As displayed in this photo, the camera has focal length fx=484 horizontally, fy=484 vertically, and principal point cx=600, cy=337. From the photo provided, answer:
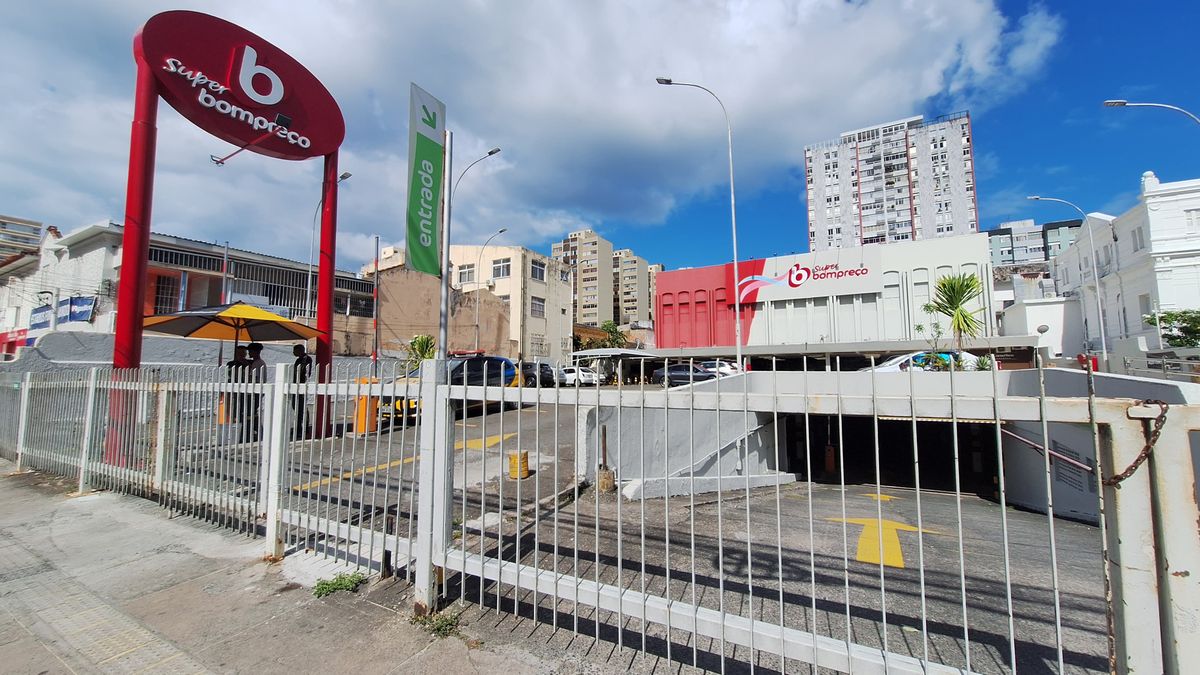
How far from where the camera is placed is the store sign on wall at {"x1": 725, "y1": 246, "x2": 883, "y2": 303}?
28.6 metres

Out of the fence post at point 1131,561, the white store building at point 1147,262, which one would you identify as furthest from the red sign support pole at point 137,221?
the white store building at point 1147,262

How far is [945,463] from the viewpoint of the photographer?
71.3 ft

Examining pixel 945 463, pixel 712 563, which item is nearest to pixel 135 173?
pixel 712 563

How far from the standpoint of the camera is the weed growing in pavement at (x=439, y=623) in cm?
309

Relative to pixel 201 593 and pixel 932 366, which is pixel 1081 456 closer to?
pixel 932 366

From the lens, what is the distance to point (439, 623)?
124 inches

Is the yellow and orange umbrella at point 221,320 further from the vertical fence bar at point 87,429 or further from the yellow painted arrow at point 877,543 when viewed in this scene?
the yellow painted arrow at point 877,543

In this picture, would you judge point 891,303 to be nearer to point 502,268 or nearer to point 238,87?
point 238,87

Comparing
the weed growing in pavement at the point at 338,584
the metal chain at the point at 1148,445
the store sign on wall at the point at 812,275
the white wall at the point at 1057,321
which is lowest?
the weed growing in pavement at the point at 338,584

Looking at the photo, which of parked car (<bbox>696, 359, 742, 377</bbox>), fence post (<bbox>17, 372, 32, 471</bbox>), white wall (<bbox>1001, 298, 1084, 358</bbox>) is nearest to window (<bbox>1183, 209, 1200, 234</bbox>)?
white wall (<bbox>1001, 298, 1084, 358</bbox>)

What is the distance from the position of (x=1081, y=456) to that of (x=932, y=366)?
666 cm

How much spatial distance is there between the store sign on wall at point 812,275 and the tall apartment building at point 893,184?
50.9m

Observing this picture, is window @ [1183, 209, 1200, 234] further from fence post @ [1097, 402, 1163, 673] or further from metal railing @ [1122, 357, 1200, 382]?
fence post @ [1097, 402, 1163, 673]

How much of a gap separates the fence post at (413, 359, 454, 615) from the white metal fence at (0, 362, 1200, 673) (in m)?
0.02
